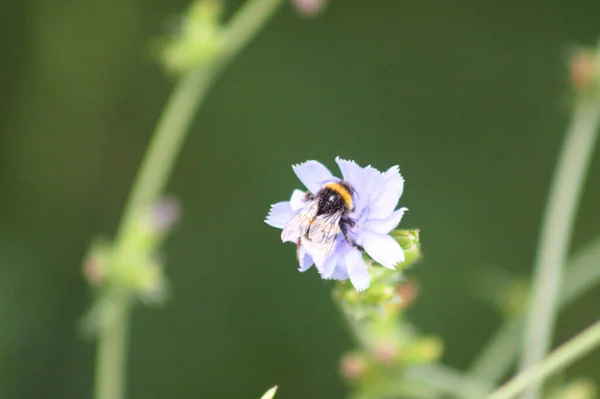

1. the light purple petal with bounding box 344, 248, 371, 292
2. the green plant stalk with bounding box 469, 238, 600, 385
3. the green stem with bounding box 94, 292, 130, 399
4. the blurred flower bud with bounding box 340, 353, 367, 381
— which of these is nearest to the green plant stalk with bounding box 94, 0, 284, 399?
the green stem with bounding box 94, 292, 130, 399

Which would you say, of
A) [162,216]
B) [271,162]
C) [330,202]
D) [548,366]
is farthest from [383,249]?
[271,162]

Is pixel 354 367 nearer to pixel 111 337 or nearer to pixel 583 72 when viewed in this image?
pixel 111 337

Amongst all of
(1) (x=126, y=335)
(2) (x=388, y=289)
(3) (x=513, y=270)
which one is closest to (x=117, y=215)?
(1) (x=126, y=335)

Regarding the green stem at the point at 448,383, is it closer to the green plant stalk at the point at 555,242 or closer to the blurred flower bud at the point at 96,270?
the green plant stalk at the point at 555,242

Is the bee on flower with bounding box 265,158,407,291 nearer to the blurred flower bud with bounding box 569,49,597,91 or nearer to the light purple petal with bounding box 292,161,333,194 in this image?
the light purple petal with bounding box 292,161,333,194

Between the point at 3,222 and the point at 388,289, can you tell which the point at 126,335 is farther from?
the point at 388,289

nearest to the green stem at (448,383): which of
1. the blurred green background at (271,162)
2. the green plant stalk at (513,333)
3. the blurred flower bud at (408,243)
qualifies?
the green plant stalk at (513,333)
